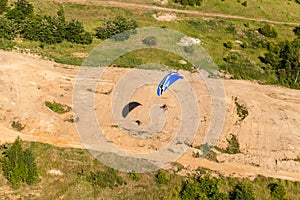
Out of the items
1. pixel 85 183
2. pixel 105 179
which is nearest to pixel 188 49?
pixel 105 179

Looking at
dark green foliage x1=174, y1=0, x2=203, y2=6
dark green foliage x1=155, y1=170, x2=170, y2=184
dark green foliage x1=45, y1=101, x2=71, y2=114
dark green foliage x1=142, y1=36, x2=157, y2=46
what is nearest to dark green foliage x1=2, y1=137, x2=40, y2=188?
dark green foliage x1=45, y1=101, x2=71, y2=114

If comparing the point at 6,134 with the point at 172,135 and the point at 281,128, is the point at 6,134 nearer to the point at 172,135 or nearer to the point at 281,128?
the point at 172,135

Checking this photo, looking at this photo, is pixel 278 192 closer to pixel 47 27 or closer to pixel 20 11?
pixel 47 27

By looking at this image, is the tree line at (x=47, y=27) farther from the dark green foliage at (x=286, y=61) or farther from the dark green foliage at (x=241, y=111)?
the dark green foliage at (x=241, y=111)

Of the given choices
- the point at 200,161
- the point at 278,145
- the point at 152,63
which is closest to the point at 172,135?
the point at 200,161

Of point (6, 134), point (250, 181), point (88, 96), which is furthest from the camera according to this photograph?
point (88, 96)

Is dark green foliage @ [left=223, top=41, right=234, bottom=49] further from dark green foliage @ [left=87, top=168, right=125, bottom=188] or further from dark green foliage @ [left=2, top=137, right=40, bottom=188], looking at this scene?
dark green foliage @ [left=2, top=137, right=40, bottom=188]

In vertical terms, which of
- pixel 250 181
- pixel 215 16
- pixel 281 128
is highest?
pixel 215 16
